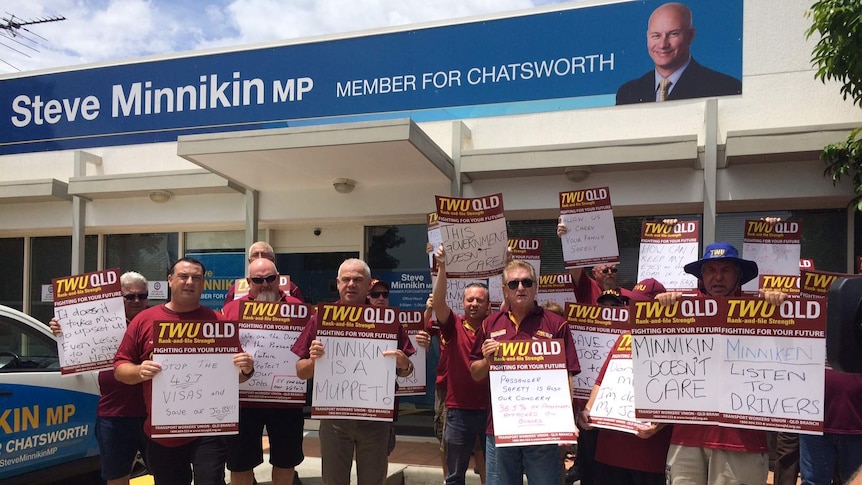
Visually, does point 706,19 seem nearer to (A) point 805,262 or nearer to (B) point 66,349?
(A) point 805,262

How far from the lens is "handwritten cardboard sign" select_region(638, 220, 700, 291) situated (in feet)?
17.9

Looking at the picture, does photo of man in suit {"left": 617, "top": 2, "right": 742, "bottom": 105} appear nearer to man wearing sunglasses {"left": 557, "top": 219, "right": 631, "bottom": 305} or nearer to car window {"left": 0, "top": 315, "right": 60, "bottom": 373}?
man wearing sunglasses {"left": 557, "top": 219, "right": 631, "bottom": 305}

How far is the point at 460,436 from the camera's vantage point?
181 inches

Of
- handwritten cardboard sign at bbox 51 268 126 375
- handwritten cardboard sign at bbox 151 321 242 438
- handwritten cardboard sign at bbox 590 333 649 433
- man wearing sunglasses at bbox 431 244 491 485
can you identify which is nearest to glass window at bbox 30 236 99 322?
handwritten cardboard sign at bbox 51 268 126 375

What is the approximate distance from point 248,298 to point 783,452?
4.42 metres

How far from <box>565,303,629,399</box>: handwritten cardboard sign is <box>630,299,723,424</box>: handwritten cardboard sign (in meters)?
0.62

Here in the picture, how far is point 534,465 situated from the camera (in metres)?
3.64

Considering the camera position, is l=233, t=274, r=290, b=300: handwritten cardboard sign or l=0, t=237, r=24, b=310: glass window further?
l=0, t=237, r=24, b=310: glass window

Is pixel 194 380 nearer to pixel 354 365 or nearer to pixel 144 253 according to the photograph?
pixel 354 365

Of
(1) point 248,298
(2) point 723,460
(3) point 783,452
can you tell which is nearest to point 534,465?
(2) point 723,460

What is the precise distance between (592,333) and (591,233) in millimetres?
1639

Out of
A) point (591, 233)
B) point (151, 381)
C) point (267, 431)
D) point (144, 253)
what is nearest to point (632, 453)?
point (591, 233)

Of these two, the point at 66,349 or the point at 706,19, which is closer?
the point at 66,349

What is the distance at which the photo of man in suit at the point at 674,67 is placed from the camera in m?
7.21
